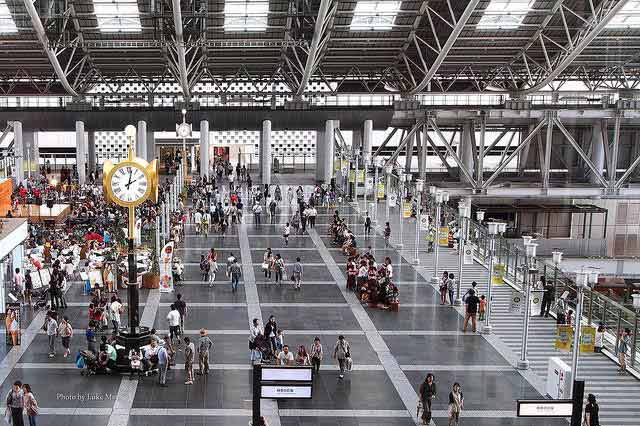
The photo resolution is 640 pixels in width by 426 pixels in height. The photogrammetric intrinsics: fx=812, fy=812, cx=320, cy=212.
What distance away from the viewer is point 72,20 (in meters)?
46.7

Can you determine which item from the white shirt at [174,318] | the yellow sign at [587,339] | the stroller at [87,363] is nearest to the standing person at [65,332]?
the stroller at [87,363]

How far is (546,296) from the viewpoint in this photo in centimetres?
2789

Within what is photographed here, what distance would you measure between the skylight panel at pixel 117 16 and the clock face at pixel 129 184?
24.8 m

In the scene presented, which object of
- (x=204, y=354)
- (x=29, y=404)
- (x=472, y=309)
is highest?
(x=472, y=309)

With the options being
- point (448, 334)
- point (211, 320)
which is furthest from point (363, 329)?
point (211, 320)

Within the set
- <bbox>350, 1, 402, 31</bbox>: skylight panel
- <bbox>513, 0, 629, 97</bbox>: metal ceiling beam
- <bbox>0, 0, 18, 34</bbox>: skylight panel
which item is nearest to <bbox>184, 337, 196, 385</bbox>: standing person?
<bbox>350, 1, 402, 31</bbox>: skylight panel

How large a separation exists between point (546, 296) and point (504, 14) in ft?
75.5

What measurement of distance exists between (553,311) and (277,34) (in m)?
27.3

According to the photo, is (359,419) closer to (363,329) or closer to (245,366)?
(245,366)

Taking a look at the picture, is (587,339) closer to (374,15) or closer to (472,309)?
(472,309)

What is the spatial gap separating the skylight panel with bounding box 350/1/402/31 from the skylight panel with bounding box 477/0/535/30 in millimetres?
5176

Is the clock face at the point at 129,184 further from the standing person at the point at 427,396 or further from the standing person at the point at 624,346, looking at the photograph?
the standing person at the point at 624,346

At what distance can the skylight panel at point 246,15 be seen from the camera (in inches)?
1729

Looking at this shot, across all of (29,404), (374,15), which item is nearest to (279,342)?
(29,404)
